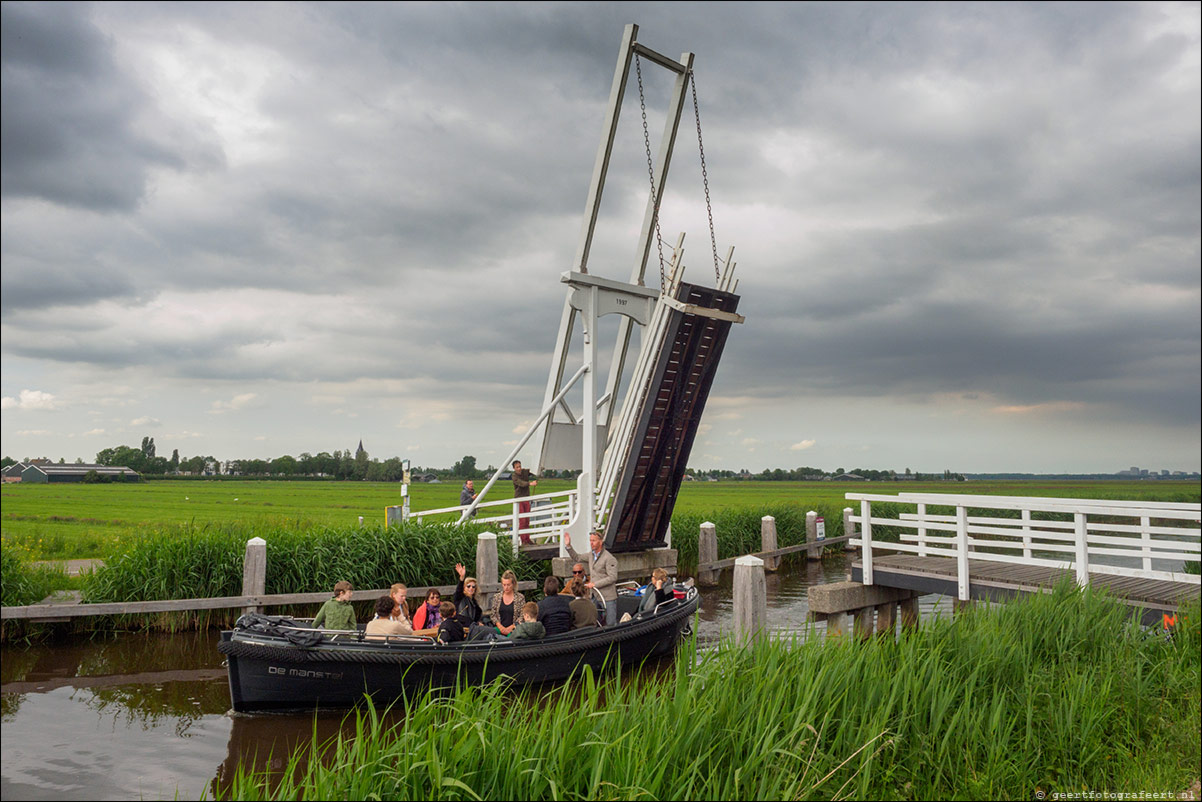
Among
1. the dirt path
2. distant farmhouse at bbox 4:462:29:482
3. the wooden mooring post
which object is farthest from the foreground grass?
distant farmhouse at bbox 4:462:29:482

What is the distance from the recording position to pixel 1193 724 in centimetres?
566

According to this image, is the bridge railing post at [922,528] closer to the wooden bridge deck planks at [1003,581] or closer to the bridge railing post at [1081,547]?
the wooden bridge deck planks at [1003,581]

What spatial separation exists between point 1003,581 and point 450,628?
241 inches

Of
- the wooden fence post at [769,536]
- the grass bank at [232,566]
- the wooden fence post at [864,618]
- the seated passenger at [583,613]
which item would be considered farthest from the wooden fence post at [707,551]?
the seated passenger at [583,613]

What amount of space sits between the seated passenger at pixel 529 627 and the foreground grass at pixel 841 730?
313 cm

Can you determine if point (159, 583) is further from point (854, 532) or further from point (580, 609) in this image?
point (854, 532)

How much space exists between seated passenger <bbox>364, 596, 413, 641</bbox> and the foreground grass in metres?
2.06

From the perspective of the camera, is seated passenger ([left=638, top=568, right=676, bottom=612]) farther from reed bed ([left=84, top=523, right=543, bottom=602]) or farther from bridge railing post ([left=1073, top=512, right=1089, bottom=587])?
bridge railing post ([left=1073, top=512, right=1089, bottom=587])

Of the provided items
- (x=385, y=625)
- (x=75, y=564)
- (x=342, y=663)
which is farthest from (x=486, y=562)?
(x=75, y=564)

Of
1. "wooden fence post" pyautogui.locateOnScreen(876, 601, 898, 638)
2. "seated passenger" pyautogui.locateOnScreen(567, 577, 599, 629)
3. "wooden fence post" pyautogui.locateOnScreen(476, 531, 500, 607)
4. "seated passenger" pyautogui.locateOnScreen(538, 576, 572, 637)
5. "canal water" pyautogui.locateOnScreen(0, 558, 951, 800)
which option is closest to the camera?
"canal water" pyautogui.locateOnScreen(0, 558, 951, 800)


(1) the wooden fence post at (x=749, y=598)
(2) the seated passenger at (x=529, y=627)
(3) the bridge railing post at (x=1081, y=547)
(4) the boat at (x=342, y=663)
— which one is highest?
(3) the bridge railing post at (x=1081, y=547)

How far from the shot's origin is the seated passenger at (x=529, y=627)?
9.23m

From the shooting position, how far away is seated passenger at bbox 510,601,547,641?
30.3 ft

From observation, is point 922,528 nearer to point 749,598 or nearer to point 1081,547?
point 1081,547
